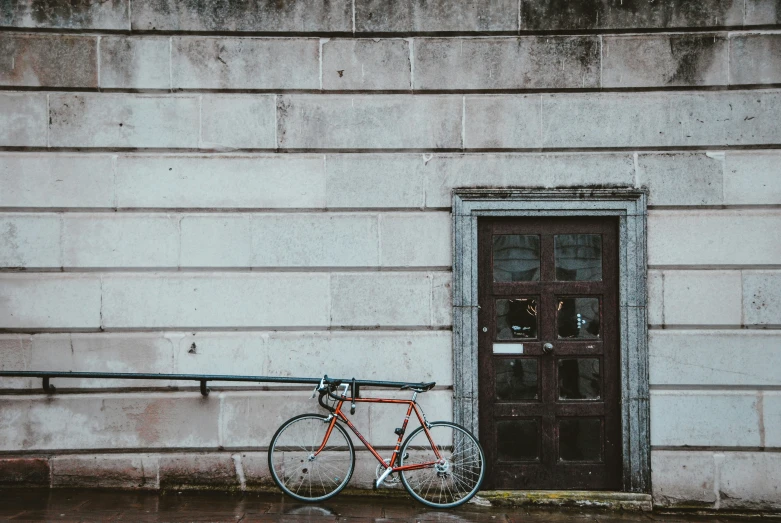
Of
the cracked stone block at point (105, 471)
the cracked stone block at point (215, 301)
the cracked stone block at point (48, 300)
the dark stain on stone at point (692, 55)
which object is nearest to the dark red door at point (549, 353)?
the dark stain on stone at point (692, 55)

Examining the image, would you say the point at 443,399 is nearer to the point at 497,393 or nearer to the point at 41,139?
the point at 497,393

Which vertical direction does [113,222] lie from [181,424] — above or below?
above

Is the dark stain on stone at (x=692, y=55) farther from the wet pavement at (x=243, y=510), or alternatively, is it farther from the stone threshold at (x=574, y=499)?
the wet pavement at (x=243, y=510)

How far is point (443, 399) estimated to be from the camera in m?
6.28

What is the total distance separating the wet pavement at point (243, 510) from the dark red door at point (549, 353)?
18.2 inches

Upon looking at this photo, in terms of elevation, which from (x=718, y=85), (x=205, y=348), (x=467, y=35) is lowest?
(x=205, y=348)

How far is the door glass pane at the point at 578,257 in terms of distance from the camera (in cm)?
640

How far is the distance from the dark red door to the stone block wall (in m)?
0.41

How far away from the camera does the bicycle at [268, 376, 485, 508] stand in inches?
236

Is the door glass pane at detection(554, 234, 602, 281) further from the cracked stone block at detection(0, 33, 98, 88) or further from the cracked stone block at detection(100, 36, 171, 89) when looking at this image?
the cracked stone block at detection(0, 33, 98, 88)

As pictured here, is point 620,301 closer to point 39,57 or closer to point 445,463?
point 445,463

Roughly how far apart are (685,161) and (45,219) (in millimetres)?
6015

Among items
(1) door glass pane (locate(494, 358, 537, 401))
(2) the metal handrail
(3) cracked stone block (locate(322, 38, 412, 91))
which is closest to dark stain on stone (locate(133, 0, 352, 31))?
(3) cracked stone block (locate(322, 38, 412, 91))

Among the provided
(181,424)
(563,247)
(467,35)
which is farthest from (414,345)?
(467,35)
